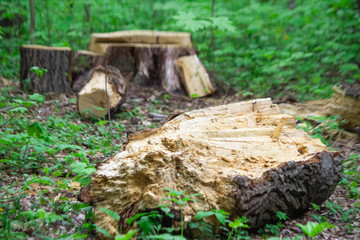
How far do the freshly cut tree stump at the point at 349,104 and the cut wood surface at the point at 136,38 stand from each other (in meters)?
4.09

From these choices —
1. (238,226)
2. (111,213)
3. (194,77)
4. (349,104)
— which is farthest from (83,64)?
(238,226)

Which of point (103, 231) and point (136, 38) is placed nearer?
point (103, 231)

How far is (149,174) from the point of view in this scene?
2.63 metres

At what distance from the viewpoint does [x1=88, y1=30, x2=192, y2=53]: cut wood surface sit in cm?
713

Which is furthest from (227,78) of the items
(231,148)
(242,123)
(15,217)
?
(15,217)

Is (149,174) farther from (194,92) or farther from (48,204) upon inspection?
(194,92)

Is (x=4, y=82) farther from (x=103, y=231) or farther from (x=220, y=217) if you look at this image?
(x=220, y=217)

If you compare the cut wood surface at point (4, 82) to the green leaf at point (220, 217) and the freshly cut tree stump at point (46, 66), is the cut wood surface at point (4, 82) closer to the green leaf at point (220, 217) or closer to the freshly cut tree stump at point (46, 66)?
the freshly cut tree stump at point (46, 66)

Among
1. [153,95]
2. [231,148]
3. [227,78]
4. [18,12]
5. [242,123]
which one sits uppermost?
[18,12]

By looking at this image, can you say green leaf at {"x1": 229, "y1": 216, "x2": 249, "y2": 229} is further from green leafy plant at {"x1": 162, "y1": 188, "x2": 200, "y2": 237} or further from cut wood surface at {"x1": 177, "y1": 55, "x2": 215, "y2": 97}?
cut wood surface at {"x1": 177, "y1": 55, "x2": 215, "y2": 97}

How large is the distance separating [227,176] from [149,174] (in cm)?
68

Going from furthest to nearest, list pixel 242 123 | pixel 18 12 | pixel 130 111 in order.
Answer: pixel 18 12
pixel 130 111
pixel 242 123

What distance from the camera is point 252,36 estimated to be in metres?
10.2

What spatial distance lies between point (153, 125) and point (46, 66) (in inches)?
103
